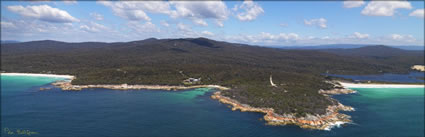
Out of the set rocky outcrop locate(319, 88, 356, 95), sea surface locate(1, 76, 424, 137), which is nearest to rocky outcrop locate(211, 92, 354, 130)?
sea surface locate(1, 76, 424, 137)

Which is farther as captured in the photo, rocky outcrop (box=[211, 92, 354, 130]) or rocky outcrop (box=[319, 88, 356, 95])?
rocky outcrop (box=[319, 88, 356, 95])

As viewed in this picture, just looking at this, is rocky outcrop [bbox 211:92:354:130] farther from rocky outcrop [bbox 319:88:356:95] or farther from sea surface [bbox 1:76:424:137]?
rocky outcrop [bbox 319:88:356:95]

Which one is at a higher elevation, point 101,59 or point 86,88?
point 101,59

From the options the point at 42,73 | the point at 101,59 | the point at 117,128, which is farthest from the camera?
the point at 101,59

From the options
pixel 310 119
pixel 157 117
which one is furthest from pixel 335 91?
pixel 157 117

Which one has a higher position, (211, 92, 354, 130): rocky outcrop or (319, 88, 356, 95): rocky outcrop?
(319, 88, 356, 95): rocky outcrop

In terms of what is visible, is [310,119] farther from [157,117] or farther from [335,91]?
[335,91]

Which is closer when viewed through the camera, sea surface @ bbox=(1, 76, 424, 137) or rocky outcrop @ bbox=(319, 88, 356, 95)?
sea surface @ bbox=(1, 76, 424, 137)

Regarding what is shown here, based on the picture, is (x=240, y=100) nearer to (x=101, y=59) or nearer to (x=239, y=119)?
(x=239, y=119)

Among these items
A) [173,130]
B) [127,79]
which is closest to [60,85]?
[127,79]
